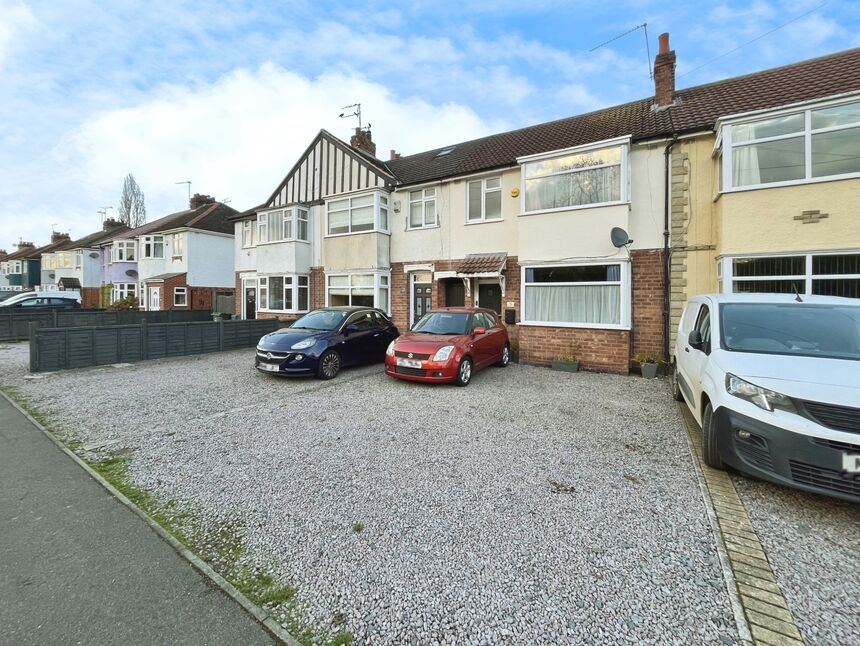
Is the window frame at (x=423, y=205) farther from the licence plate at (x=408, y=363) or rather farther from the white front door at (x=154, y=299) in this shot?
the white front door at (x=154, y=299)

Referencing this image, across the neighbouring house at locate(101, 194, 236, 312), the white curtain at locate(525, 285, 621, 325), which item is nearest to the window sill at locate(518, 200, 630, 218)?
the white curtain at locate(525, 285, 621, 325)

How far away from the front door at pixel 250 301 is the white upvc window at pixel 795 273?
686 inches

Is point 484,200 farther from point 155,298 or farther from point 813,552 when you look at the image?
point 155,298

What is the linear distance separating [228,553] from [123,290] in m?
33.3

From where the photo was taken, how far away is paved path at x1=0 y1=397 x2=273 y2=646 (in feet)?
6.54

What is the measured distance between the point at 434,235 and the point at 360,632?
11957 millimetres

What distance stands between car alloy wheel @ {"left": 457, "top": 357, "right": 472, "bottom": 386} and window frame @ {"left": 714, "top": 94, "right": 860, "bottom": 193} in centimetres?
641

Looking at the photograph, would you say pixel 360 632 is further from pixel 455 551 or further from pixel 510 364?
pixel 510 364

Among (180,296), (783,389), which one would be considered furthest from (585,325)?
(180,296)

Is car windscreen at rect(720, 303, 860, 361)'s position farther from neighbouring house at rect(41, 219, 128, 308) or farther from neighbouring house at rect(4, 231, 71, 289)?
neighbouring house at rect(4, 231, 71, 289)

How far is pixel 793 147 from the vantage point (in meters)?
7.61

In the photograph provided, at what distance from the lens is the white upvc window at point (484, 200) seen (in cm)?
1194

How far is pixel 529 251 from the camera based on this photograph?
1041 centimetres

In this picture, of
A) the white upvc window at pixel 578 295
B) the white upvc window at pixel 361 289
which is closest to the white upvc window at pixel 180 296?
the white upvc window at pixel 361 289
